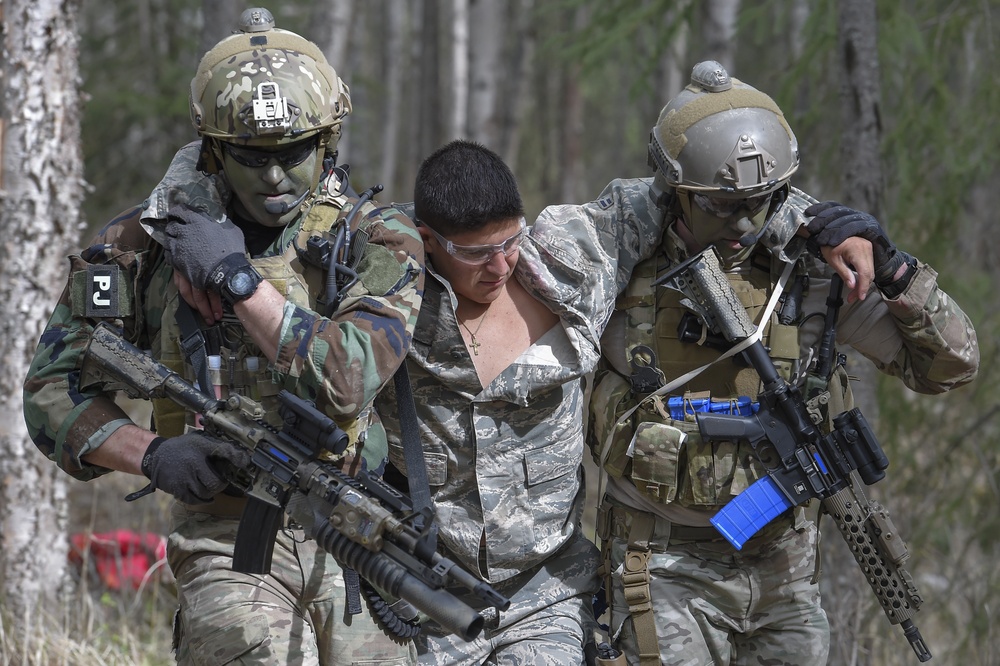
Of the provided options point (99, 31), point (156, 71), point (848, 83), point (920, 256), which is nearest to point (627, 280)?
point (848, 83)

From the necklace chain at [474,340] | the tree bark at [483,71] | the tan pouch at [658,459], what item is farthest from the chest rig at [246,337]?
the tree bark at [483,71]

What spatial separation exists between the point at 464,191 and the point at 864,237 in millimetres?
1201

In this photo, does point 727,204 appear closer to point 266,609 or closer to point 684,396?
point 684,396

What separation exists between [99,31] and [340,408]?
11628 millimetres

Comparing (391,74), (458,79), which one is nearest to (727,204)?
(458,79)

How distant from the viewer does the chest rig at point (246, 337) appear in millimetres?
2895

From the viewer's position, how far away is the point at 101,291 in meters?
2.85

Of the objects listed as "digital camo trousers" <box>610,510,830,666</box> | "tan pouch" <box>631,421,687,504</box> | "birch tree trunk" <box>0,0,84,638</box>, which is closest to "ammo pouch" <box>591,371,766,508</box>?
"tan pouch" <box>631,421,687,504</box>

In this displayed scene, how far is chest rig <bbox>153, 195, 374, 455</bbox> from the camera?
2.89m

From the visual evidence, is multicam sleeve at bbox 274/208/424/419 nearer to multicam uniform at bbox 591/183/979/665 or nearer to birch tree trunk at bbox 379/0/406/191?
multicam uniform at bbox 591/183/979/665

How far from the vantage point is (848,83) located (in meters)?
4.61

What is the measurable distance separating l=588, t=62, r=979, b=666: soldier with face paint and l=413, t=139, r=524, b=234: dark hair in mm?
542

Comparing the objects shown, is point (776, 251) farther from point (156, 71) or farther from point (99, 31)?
point (99, 31)

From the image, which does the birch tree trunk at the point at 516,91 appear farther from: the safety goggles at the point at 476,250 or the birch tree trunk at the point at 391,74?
the safety goggles at the point at 476,250
